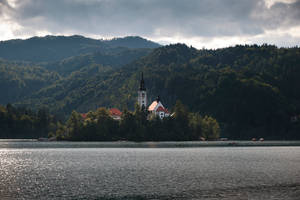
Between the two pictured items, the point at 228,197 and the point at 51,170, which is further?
the point at 51,170

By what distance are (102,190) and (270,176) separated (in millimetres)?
27803

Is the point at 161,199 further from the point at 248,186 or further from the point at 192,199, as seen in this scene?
the point at 248,186

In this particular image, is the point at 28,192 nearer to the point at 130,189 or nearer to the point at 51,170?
the point at 130,189

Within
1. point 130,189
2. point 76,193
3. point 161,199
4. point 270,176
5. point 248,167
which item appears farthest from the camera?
point 248,167

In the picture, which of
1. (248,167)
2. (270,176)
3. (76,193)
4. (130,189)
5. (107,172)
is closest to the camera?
(76,193)

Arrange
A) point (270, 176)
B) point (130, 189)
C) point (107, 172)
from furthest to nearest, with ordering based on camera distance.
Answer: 1. point (107, 172)
2. point (270, 176)
3. point (130, 189)

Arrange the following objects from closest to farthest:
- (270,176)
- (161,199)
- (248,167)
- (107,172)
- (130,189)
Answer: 1. (161,199)
2. (130,189)
3. (270,176)
4. (107,172)
5. (248,167)

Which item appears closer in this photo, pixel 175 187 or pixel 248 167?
pixel 175 187

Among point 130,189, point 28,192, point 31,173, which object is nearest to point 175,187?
point 130,189

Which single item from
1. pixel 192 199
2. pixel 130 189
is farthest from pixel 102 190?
pixel 192 199

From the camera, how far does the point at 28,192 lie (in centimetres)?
4962

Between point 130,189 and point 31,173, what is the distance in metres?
23.8

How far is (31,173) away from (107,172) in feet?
39.7

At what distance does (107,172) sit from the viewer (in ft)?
232
